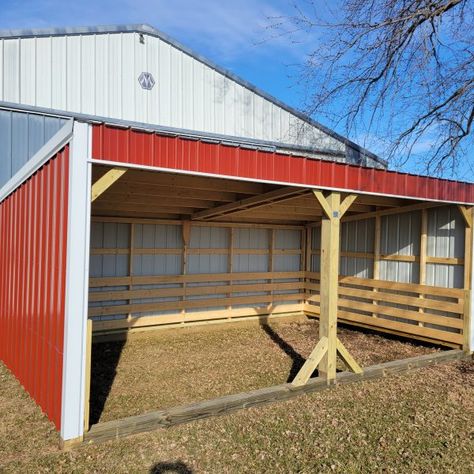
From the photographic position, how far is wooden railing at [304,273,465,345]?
6.58 m

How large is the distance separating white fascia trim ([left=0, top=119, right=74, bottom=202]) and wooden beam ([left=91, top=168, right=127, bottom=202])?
397 mm

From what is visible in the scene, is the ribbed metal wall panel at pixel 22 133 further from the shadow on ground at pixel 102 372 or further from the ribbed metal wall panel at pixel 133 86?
the shadow on ground at pixel 102 372

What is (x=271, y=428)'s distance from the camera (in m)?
3.90

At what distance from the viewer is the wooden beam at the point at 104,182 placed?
3453 mm

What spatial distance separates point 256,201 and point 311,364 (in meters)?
2.28

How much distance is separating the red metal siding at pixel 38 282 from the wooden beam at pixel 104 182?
0.27 metres

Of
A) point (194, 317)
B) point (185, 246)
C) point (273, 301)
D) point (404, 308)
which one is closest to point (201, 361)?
point (194, 317)

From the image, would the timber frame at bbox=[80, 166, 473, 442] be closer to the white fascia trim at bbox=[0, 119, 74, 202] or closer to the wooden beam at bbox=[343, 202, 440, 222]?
the wooden beam at bbox=[343, 202, 440, 222]

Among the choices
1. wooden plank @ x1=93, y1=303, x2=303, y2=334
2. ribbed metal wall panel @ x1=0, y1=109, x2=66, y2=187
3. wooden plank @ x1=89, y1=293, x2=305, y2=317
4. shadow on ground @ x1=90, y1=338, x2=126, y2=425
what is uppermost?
ribbed metal wall panel @ x1=0, y1=109, x2=66, y2=187

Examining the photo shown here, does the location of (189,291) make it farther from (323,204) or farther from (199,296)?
(323,204)

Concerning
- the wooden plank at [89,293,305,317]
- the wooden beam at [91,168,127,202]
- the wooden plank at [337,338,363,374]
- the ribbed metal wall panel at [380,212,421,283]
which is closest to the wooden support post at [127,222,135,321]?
the wooden plank at [89,293,305,317]

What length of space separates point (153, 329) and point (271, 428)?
13.8 ft

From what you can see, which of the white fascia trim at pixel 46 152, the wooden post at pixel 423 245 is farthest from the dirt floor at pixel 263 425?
the white fascia trim at pixel 46 152

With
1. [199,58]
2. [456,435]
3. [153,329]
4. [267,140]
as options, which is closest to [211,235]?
[153,329]
